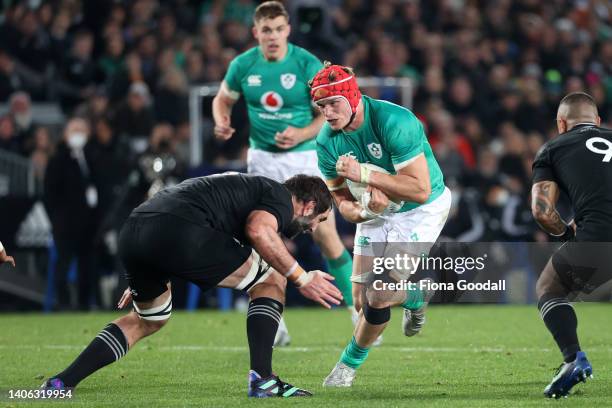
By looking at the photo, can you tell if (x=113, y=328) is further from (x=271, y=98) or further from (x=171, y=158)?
(x=171, y=158)

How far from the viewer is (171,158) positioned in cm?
1570

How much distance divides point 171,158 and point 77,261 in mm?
1924

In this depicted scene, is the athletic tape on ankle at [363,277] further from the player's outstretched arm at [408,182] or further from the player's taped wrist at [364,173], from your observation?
the player's taped wrist at [364,173]

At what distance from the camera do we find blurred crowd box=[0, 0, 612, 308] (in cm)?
1645

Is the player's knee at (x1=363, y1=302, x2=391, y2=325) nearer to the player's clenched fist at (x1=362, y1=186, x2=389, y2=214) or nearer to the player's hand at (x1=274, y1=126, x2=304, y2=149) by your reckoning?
the player's clenched fist at (x1=362, y1=186, x2=389, y2=214)

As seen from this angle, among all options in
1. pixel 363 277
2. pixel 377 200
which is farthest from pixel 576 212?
pixel 363 277

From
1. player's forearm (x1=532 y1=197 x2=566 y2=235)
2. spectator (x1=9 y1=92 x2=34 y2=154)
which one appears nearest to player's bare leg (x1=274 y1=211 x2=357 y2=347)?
player's forearm (x1=532 y1=197 x2=566 y2=235)

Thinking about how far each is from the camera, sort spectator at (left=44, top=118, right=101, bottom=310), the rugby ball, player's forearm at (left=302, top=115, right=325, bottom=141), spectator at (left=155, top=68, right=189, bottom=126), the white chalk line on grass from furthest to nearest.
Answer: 1. spectator at (left=155, top=68, right=189, bottom=126)
2. spectator at (left=44, top=118, right=101, bottom=310)
3. player's forearm at (left=302, top=115, right=325, bottom=141)
4. the white chalk line on grass
5. the rugby ball

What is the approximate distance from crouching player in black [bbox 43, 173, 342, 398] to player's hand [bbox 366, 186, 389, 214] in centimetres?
54

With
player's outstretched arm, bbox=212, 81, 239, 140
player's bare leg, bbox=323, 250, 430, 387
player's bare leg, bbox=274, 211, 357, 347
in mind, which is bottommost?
player's bare leg, bbox=274, 211, 357, 347

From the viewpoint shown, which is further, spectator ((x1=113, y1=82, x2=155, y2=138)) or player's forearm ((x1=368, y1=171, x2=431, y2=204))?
spectator ((x1=113, y1=82, x2=155, y2=138))

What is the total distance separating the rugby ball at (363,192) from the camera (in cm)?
842

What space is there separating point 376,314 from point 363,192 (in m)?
0.96

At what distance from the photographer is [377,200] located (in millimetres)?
8164
